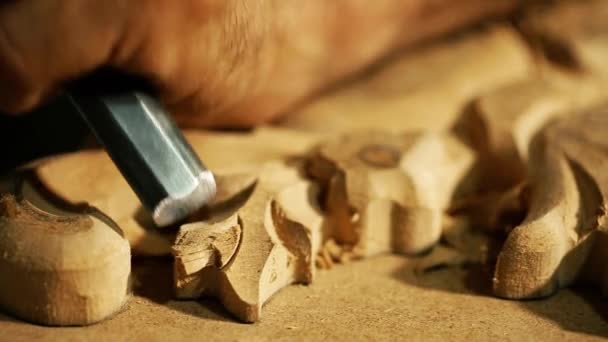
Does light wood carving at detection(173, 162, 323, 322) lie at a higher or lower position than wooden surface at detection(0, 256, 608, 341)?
higher

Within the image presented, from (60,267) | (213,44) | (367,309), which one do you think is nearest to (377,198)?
(367,309)

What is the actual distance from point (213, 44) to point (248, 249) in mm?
235

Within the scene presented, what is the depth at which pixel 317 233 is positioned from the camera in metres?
1.01

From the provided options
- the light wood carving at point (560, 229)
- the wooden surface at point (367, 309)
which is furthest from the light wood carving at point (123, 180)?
the light wood carving at point (560, 229)

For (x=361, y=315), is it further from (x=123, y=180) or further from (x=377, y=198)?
(x=123, y=180)

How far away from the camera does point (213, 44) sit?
944 mm

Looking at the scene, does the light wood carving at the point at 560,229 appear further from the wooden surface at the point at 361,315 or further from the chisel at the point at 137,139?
the chisel at the point at 137,139

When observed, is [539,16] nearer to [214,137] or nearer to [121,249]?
[214,137]

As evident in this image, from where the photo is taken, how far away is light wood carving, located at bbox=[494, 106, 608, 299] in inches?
36.0

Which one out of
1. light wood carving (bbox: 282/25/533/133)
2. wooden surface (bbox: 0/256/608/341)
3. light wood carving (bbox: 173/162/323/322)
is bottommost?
wooden surface (bbox: 0/256/608/341)

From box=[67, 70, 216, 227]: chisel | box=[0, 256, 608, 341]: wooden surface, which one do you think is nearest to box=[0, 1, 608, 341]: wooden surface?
box=[0, 256, 608, 341]: wooden surface

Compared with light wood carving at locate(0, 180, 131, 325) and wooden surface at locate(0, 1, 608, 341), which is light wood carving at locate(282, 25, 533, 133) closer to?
wooden surface at locate(0, 1, 608, 341)

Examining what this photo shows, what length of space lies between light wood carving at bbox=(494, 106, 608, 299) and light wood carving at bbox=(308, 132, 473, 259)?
0.13 metres

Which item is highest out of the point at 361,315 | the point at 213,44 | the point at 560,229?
the point at 213,44
